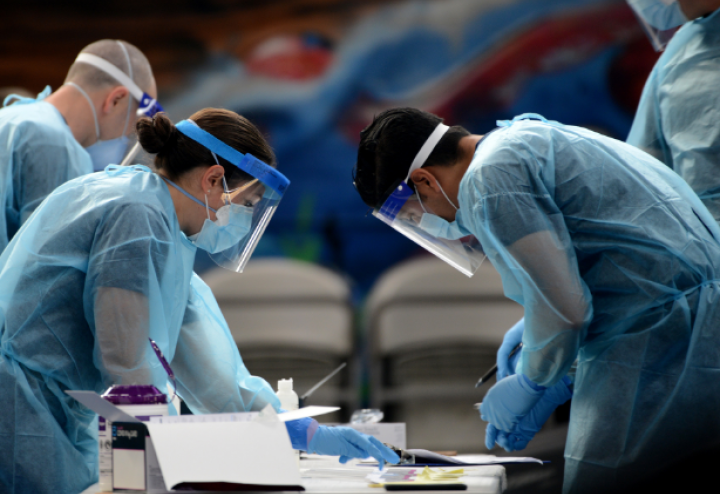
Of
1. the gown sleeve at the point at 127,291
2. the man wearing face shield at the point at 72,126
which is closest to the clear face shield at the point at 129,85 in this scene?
the man wearing face shield at the point at 72,126

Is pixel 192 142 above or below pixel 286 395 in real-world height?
above

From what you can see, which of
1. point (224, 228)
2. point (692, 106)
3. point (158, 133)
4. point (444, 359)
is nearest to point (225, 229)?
point (224, 228)

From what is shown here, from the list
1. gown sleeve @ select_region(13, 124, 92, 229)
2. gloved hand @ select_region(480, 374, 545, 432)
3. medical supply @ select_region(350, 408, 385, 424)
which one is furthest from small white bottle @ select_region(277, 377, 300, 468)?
gown sleeve @ select_region(13, 124, 92, 229)

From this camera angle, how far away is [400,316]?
3.19 metres

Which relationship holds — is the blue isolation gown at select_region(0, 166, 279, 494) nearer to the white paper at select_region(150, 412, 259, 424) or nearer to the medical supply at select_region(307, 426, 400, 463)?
the white paper at select_region(150, 412, 259, 424)

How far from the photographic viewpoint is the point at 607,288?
1.30 meters

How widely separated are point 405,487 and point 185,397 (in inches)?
25.7

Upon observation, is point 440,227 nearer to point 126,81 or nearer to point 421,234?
point 421,234

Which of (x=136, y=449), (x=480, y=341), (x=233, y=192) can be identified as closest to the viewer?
(x=136, y=449)

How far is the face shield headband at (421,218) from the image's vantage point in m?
1.48

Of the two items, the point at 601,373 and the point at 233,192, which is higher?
the point at 233,192

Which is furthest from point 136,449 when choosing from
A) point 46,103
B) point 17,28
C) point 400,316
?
point 17,28

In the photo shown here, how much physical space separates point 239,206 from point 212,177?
10 centimetres

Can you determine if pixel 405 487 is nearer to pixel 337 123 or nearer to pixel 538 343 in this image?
pixel 538 343
